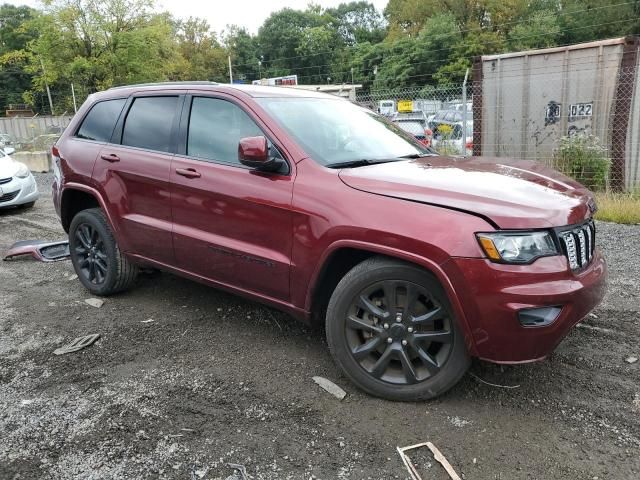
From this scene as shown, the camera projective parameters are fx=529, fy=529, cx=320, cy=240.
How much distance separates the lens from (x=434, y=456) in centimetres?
249

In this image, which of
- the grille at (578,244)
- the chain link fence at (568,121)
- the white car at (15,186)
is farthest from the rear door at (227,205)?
the white car at (15,186)

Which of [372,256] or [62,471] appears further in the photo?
[372,256]

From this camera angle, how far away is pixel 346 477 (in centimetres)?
238

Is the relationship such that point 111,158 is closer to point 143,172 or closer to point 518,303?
point 143,172

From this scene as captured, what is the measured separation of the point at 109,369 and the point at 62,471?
103 cm

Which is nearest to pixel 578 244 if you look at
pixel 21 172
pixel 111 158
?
pixel 111 158

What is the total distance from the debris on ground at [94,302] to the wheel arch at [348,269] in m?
2.32

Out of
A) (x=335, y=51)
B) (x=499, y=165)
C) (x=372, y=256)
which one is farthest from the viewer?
(x=335, y=51)

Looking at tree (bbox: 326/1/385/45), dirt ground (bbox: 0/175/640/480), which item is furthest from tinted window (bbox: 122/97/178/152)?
tree (bbox: 326/1/385/45)

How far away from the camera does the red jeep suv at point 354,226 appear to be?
2.55 metres

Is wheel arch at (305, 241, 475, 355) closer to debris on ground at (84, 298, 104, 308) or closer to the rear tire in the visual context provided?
the rear tire

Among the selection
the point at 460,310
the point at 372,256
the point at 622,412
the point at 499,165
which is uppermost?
the point at 499,165

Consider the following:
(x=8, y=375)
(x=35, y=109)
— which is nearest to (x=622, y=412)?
(x=8, y=375)

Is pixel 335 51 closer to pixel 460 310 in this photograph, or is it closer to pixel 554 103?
pixel 554 103
